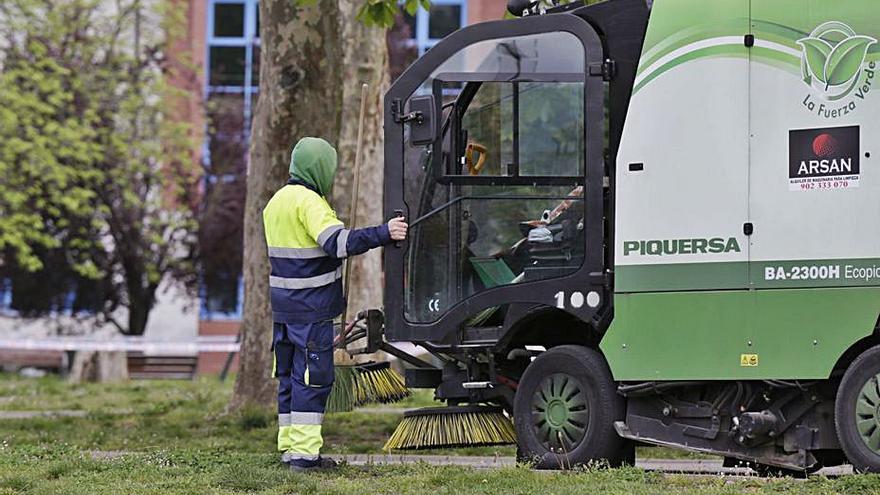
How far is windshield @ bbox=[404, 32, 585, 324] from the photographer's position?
9.52m

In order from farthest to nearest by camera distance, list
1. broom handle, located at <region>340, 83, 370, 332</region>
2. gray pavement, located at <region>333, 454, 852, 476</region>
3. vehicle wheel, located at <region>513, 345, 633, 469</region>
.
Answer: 1. gray pavement, located at <region>333, 454, 852, 476</region>
2. broom handle, located at <region>340, 83, 370, 332</region>
3. vehicle wheel, located at <region>513, 345, 633, 469</region>

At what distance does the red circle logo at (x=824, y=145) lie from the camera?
27.7 ft

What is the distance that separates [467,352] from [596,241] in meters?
1.21

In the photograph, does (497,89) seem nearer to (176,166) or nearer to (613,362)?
(613,362)

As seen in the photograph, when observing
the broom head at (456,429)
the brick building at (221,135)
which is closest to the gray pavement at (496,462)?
the broom head at (456,429)

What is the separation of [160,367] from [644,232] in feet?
77.6

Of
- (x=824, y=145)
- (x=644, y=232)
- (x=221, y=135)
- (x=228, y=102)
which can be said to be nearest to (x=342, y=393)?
(x=644, y=232)

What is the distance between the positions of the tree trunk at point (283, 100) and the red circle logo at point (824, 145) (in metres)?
6.54

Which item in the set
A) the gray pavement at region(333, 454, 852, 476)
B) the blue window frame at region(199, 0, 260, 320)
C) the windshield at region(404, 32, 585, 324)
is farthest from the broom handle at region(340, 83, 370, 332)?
Result: the blue window frame at region(199, 0, 260, 320)

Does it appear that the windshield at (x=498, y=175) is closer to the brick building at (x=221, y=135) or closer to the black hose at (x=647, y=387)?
the black hose at (x=647, y=387)

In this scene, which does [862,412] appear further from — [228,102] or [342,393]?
[228,102]

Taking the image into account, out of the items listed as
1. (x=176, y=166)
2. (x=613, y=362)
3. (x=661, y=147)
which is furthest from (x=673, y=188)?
(x=176, y=166)

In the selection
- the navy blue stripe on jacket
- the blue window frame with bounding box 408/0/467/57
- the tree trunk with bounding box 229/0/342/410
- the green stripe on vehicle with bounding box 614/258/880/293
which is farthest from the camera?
the blue window frame with bounding box 408/0/467/57

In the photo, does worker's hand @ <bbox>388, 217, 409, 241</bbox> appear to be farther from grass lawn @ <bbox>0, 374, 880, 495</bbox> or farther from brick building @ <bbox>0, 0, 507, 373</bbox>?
brick building @ <bbox>0, 0, 507, 373</bbox>
